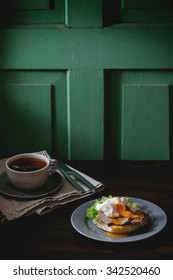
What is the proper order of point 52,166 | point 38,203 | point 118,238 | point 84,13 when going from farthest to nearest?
point 84,13 → point 52,166 → point 38,203 → point 118,238

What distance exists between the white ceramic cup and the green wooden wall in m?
0.50

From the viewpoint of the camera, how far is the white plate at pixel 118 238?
41.7 inches

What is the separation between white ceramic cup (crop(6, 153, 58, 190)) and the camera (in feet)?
4.10

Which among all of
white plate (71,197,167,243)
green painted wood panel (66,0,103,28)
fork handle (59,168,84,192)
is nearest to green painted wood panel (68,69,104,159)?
green painted wood panel (66,0,103,28)

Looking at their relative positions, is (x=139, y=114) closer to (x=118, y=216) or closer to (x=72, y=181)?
(x=72, y=181)

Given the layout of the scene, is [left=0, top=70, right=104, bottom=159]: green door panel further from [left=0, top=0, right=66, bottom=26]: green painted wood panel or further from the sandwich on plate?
the sandwich on plate

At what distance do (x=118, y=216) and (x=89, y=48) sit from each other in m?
0.84

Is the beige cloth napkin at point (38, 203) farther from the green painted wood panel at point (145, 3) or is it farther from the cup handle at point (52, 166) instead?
the green painted wood panel at point (145, 3)

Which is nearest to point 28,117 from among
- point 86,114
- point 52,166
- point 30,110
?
point 30,110

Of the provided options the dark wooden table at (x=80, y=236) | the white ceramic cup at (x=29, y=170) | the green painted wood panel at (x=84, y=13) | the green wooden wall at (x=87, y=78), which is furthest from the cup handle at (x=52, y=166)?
the green painted wood panel at (x=84, y=13)

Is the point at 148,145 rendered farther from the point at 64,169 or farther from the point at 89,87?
the point at 64,169

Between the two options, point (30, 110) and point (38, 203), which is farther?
point (30, 110)

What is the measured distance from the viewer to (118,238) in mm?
1062
